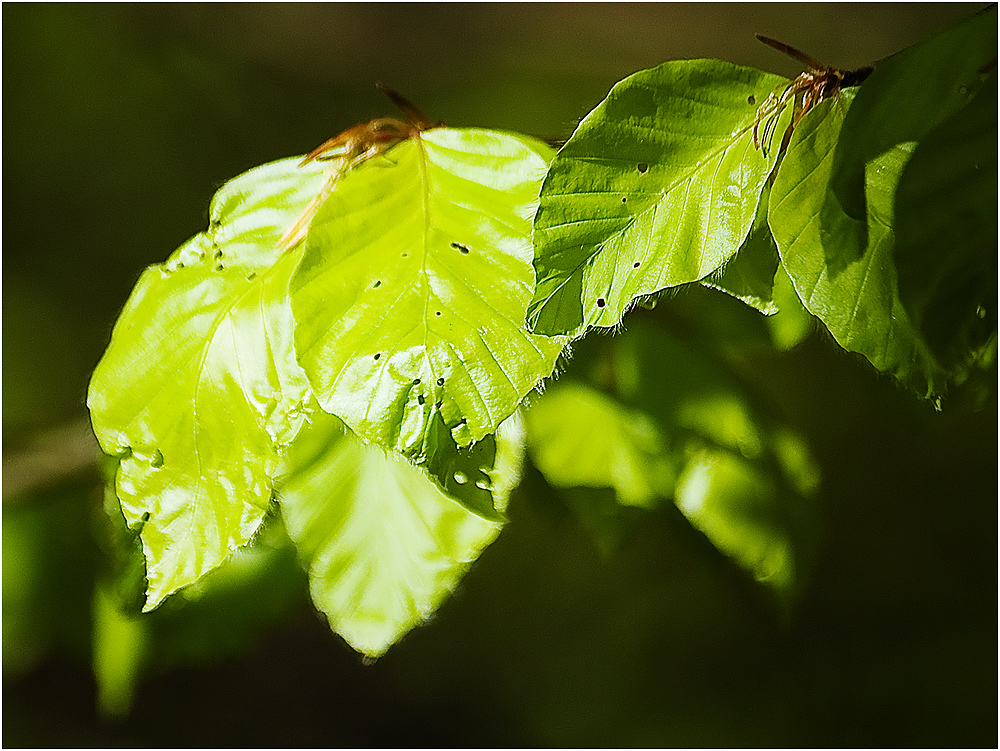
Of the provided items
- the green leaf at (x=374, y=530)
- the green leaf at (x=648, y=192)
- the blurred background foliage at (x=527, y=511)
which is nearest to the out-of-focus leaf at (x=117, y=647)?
the green leaf at (x=374, y=530)

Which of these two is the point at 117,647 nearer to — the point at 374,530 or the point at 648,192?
the point at 374,530

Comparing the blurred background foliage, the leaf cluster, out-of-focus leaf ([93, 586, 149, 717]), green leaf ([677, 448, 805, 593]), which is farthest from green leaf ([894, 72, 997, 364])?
the blurred background foliage

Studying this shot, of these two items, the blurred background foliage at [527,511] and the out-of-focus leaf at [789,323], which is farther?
the blurred background foliage at [527,511]

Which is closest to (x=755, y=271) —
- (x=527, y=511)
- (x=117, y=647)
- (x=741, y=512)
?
(x=741, y=512)

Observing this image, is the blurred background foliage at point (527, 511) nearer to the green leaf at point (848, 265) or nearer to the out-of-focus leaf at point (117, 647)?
the out-of-focus leaf at point (117, 647)

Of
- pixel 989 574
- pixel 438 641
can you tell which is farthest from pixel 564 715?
pixel 989 574

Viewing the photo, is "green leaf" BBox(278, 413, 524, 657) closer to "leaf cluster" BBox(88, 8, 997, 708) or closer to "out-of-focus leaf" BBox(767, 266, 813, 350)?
"leaf cluster" BBox(88, 8, 997, 708)

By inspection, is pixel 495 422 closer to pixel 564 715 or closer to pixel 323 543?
pixel 323 543
